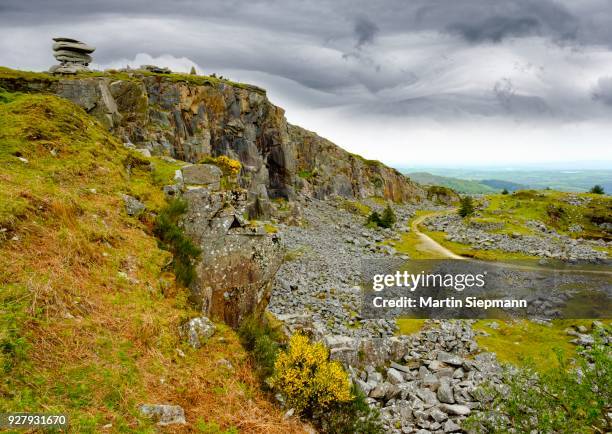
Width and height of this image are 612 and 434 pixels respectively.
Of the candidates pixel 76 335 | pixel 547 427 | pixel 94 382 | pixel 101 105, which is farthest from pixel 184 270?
pixel 101 105

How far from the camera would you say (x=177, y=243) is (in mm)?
15633

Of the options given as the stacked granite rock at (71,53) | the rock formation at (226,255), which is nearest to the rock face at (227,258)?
the rock formation at (226,255)

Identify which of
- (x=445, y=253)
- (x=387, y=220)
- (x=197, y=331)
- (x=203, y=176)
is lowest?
(x=445, y=253)

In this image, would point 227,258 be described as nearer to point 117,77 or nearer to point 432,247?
point 117,77

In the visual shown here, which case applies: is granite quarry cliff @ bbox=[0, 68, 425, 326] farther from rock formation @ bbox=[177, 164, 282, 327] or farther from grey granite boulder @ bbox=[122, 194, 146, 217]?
grey granite boulder @ bbox=[122, 194, 146, 217]

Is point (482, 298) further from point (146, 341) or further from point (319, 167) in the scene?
point (319, 167)

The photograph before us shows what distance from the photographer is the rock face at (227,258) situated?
1616 centimetres

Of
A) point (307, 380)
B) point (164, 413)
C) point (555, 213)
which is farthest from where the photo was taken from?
point (555, 213)

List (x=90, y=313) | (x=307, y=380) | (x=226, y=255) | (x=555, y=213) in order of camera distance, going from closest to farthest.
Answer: (x=90, y=313) → (x=307, y=380) → (x=226, y=255) → (x=555, y=213)

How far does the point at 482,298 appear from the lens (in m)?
42.0

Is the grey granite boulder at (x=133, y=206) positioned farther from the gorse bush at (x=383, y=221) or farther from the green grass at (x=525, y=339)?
the gorse bush at (x=383, y=221)

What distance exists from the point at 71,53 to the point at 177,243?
47817 mm

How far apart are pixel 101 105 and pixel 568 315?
52.1m

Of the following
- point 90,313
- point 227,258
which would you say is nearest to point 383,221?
point 227,258
